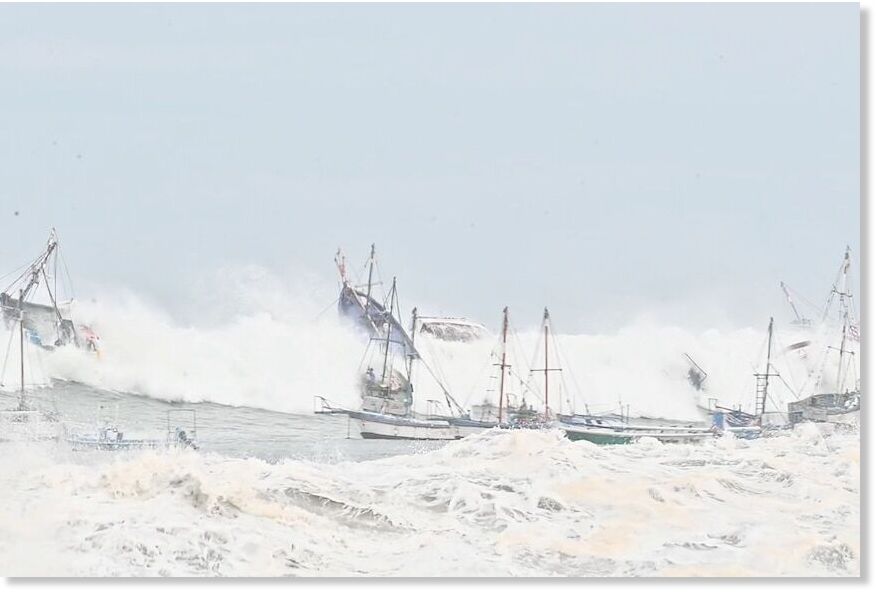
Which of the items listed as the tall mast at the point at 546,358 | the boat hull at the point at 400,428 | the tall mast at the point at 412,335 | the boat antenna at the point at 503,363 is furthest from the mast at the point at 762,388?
the tall mast at the point at 412,335

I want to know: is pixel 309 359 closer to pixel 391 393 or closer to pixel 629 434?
pixel 391 393

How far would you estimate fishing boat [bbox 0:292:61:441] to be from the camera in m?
7.18

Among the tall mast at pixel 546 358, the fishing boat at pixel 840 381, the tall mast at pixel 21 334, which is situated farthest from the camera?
the tall mast at pixel 546 358

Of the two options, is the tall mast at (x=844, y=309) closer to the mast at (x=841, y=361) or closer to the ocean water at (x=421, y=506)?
the mast at (x=841, y=361)

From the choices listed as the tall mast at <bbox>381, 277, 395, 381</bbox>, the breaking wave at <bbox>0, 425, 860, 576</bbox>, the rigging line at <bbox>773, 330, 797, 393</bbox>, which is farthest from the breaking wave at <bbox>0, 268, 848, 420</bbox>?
the breaking wave at <bbox>0, 425, 860, 576</bbox>

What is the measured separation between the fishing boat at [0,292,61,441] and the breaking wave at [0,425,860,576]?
0.38 feet

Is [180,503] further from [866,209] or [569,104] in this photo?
[866,209]

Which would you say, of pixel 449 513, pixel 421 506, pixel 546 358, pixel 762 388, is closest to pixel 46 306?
pixel 421 506

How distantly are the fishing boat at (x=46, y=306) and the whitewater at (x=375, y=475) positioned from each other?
0.24ft

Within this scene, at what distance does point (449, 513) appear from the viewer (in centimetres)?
695

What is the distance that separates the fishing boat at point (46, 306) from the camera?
7.25 m

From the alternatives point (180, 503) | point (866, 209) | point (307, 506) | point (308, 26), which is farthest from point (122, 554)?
point (866, 209)

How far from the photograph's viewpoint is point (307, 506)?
693 cm

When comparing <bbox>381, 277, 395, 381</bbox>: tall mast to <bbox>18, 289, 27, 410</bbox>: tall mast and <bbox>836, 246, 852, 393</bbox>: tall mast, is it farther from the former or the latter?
<bbox>836, 246, 852, 393</bbox>: tall mast
